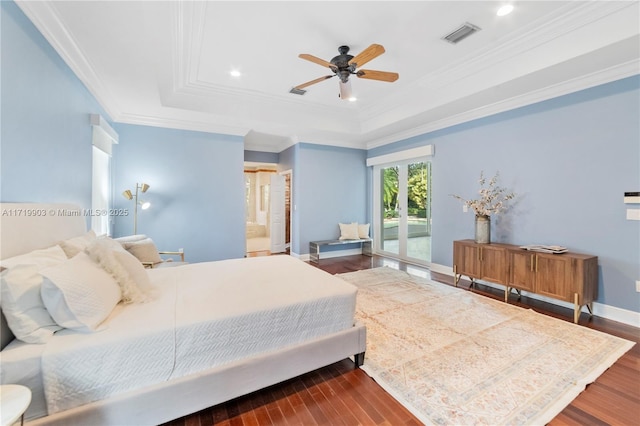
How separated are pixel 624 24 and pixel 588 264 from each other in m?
2.28

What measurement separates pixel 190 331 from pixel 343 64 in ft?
9.25

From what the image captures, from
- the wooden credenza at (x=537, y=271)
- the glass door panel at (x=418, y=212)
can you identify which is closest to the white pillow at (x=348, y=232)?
the glass door panel at (x=418, y=212)

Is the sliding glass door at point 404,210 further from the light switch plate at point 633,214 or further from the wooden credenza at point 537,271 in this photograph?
the light switch plate at point 633,214

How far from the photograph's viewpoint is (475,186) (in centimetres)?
434

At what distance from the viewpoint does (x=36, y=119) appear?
7.11ft

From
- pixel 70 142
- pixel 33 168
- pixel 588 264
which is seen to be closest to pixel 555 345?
pixel 588 264

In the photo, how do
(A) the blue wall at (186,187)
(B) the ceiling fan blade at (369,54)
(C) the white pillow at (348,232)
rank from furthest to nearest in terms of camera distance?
1. (C) the white pillow at (348,232)
2. (A) the blue wall at (186,187)
3. (B) the ceiling fan blade at (369,54)

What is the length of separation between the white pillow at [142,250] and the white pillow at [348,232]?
3839mm

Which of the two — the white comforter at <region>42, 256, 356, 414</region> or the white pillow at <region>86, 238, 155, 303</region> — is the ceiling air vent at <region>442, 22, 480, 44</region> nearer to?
the white comforter at <region>42, 256, 356, 414</region>

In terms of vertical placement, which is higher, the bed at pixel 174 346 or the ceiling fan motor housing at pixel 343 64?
the ceiling fan motor housing at pixel 343 64

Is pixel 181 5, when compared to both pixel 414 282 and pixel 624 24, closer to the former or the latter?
pixel 624 24

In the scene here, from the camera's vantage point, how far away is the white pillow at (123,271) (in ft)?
6.00

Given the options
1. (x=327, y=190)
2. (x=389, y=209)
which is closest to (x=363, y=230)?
(x=389, y=209)

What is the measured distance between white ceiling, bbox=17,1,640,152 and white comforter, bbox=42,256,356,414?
2381mm
